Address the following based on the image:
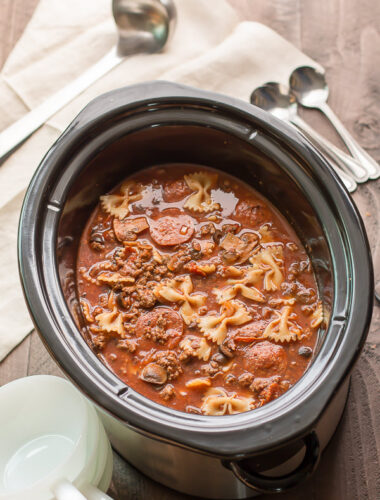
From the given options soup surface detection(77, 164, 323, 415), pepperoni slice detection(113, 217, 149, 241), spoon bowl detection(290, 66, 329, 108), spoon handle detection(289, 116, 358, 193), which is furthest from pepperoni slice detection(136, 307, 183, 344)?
A: spoon bowl detection(290, 66, 329, 108)

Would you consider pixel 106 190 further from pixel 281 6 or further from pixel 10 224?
pixel 281 6

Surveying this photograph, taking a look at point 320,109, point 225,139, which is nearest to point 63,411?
point 225,139

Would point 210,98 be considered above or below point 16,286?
above

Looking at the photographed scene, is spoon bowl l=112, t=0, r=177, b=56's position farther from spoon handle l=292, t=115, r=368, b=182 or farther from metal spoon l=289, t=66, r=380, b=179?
spoon handle l=292, t=115, r=368, b=182

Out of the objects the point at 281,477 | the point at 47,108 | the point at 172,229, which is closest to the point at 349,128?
the point at 172,229

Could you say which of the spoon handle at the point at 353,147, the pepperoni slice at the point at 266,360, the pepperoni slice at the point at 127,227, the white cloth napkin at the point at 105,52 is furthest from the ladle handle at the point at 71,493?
the spoon handle at the point at 353,147

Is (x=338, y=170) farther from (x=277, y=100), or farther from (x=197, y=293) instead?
(x=197, y=293)

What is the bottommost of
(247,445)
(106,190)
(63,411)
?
(63,411)
